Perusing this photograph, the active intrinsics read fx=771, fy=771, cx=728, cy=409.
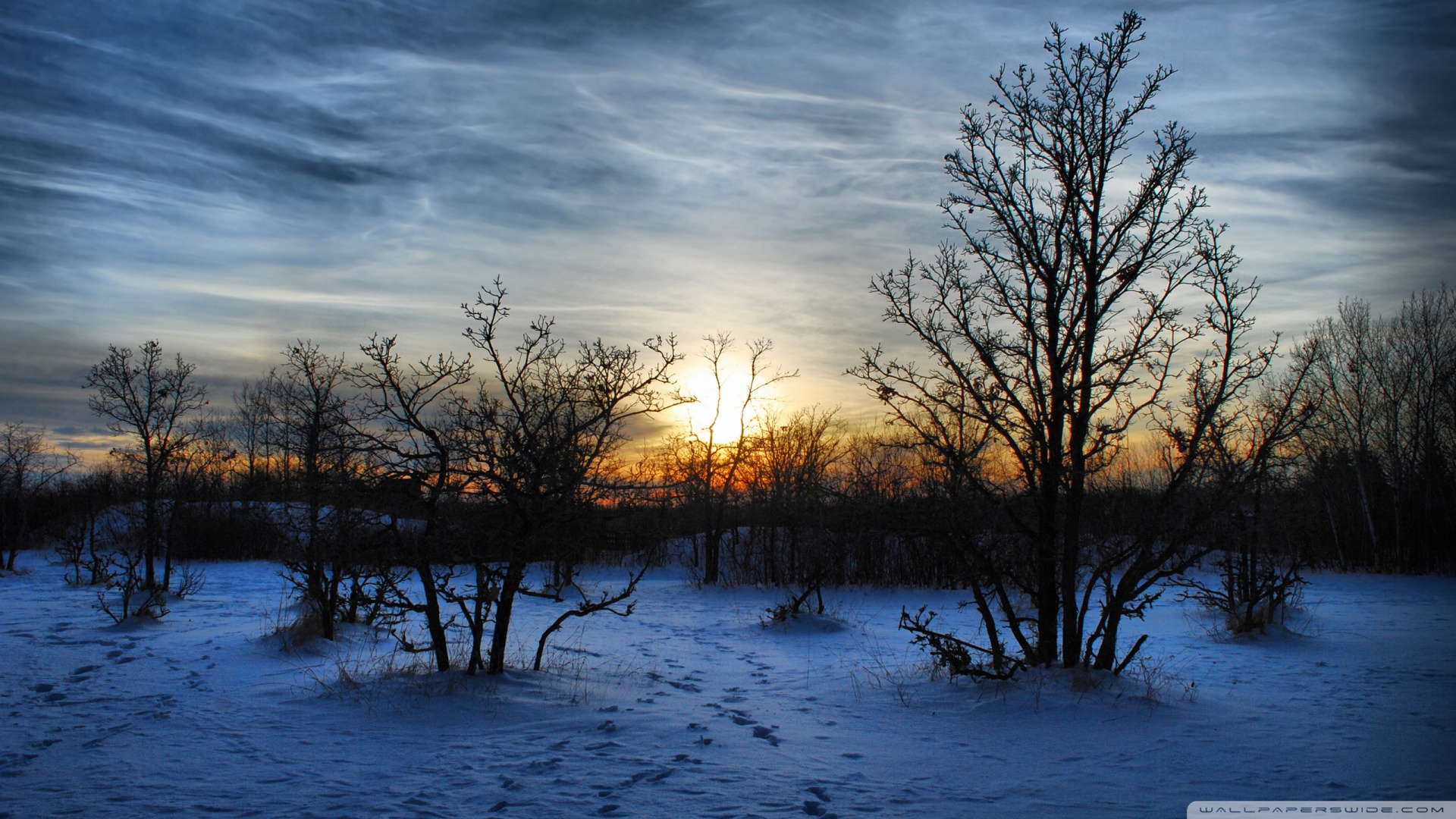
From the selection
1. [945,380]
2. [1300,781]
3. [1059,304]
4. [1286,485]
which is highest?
[1059,304]

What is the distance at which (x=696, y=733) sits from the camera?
6.96 metres

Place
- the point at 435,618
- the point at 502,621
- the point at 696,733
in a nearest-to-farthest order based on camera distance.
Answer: the point at 696,733, the point at 435,618, the point at 502,621

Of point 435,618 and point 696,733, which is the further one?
point 435,618

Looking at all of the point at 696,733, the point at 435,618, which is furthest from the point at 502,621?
the point at 696,733

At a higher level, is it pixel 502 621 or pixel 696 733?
pixel 502 621

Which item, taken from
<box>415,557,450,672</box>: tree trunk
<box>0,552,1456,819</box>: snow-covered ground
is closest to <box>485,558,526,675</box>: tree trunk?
<box>0,552,1456,819</box>: snow-covered ground

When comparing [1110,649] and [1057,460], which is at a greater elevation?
[1057,460]

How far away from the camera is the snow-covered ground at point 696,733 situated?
205 inches

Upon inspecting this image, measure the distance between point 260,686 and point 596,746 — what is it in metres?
4.89

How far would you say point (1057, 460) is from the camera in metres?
8.05

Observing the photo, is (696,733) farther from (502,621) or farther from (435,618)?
(435,618)

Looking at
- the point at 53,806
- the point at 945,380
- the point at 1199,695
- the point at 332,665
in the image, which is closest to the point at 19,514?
the point at 332,665

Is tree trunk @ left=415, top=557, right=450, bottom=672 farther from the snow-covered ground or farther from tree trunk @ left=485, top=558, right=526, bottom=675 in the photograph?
tree trunk @ left=485, top=558, right=526, bottom=675

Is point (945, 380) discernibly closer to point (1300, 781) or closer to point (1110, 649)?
point (1110, 649)
